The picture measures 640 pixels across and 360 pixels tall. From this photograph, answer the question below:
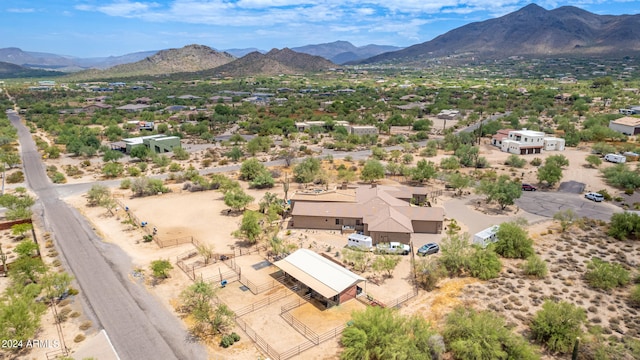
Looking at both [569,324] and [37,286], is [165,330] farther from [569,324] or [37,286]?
[569,324]

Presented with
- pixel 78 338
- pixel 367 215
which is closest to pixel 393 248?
pixel 367 215

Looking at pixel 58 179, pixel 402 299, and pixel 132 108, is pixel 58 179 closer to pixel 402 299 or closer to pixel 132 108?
pixel 402 299

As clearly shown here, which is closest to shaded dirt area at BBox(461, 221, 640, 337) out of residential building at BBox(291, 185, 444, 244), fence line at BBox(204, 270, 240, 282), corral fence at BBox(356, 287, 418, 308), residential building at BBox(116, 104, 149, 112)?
corral fence at BBox(356, 287, 418, 308)

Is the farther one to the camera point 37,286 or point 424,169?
point 424,169

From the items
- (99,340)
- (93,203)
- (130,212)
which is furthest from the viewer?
(93,203)

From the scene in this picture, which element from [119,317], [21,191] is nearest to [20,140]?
[21,191]

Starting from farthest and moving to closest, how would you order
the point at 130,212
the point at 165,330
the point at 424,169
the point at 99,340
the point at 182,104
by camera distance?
the point at 182,104 < the point at 424,169 < the point at 130,212 < the point at 165,330 < the point at 99,340

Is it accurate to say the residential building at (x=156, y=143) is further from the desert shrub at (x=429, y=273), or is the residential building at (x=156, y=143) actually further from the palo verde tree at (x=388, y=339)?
the palo verde tree at (x=388, y=339)
